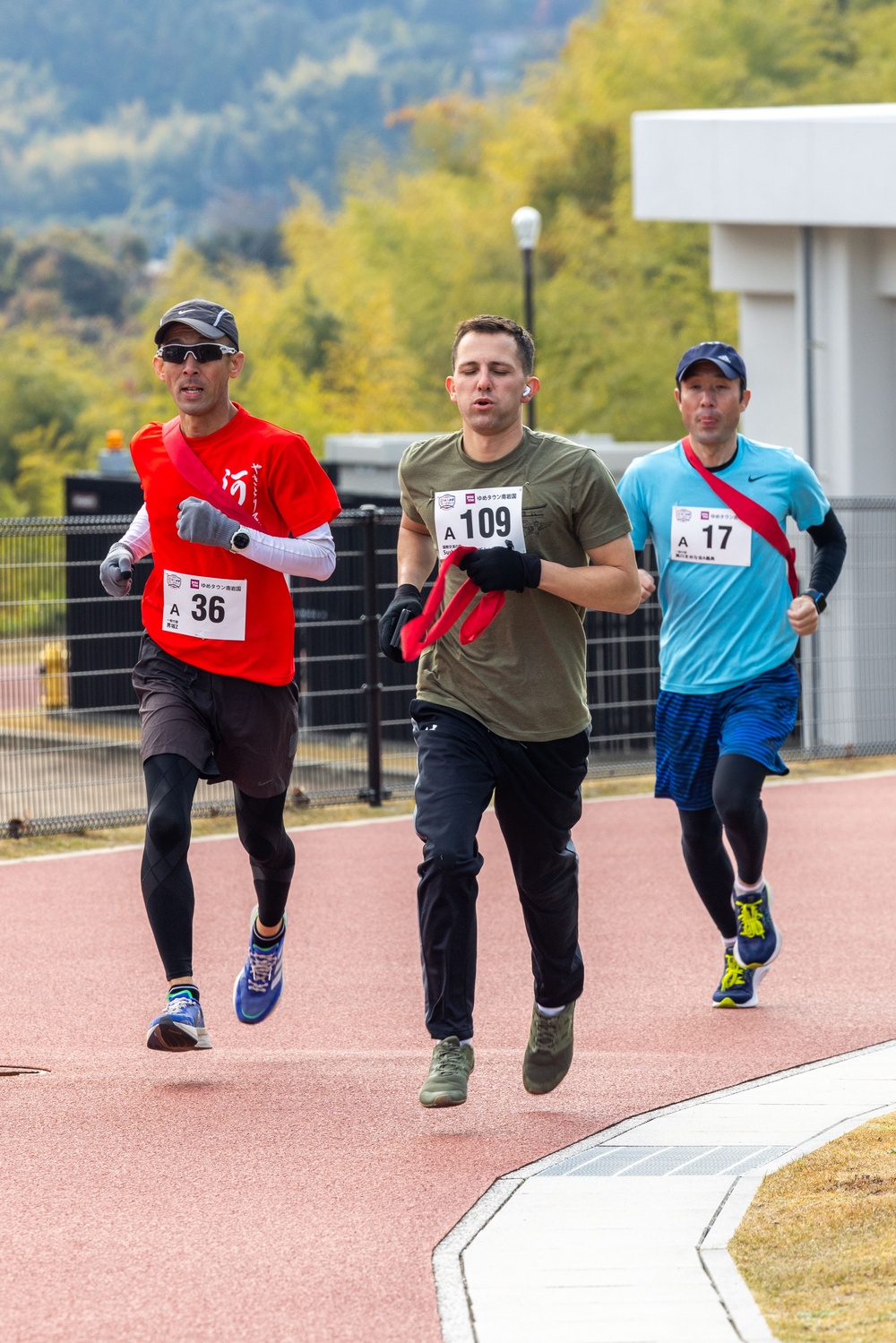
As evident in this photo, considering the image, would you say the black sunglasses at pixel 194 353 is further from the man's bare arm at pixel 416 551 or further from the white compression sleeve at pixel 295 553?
the man's bare arm at pixel 416 551

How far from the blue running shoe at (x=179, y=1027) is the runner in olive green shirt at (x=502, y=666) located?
0.65 metres

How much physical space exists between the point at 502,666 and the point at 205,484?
3.33ft

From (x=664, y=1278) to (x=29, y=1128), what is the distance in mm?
1932

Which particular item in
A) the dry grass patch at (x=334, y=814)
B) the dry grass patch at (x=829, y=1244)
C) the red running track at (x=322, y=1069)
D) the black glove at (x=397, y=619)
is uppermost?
the black glove at (x=397, y=619)

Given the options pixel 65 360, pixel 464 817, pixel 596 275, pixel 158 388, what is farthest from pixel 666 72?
pixel 464 817

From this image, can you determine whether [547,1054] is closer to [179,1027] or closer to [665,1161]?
[665,1161]

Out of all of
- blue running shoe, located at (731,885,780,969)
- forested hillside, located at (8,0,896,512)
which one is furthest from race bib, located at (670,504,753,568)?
forested hillside, located at (8,0,896,512)

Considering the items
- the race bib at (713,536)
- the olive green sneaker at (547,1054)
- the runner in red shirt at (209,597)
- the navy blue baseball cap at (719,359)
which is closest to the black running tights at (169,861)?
the runner in red shirt at (209,597)

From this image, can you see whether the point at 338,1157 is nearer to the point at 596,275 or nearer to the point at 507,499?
the point at 507,499

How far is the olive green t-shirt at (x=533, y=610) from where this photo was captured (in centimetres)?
538

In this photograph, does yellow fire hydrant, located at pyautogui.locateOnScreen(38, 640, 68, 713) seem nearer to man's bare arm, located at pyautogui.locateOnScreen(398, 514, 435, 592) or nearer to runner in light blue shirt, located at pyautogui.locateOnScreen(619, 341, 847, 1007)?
runner in light blue shirt, located at pyautogui.locateOnScreen(619, 341, 847, 1007)

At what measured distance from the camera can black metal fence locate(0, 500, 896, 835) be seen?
11414mm

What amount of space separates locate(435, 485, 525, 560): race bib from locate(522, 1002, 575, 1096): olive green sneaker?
1.24 m

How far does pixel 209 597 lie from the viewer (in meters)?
5.88
